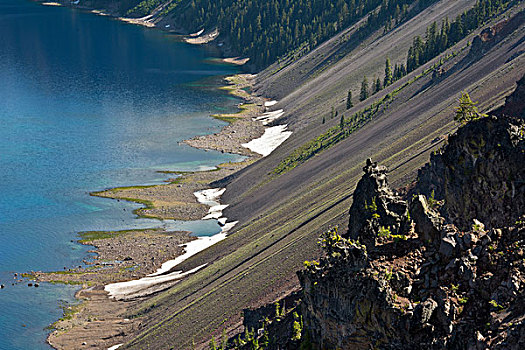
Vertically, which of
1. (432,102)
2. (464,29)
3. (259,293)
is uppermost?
(464,29)

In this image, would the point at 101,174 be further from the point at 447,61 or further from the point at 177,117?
the point at 447,61

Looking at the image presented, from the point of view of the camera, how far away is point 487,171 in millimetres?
33438

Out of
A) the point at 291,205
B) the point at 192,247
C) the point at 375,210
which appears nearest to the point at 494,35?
the point at 291,205

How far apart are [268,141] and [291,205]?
63.9 m

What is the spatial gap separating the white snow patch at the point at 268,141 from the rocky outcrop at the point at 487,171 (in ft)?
348

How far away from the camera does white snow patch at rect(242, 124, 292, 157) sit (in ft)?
479

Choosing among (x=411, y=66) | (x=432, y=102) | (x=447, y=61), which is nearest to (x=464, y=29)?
(x=411, y=66)

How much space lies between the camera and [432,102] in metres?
105

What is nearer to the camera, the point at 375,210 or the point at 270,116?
the point at 375,210

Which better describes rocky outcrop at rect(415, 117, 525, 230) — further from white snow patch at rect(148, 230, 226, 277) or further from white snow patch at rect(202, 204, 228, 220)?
white snow patch at rect(202, 204, 228, 220)

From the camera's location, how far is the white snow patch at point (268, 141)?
146 meters

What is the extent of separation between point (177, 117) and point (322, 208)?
96.5 meters

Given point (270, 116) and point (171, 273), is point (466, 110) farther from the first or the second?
point (270, 116)

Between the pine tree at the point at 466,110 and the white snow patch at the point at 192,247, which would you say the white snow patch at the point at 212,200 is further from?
the pine tree at the point at 466,110
